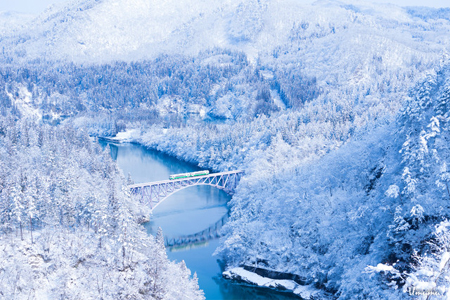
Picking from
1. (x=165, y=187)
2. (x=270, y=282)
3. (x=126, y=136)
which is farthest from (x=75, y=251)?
(x=126, y=136)

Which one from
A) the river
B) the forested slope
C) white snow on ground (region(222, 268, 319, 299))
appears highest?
the forested slope

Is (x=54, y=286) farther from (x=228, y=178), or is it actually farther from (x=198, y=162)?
(x=198, y=162)

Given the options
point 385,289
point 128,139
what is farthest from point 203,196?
point 128,139

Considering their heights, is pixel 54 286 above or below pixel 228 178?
above

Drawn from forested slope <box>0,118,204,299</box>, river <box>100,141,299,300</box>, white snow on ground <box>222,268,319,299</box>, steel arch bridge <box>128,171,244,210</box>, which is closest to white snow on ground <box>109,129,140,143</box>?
river <box>100,141,299,300</box>

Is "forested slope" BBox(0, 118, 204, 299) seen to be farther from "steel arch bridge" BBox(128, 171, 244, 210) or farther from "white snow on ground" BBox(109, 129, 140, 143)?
"white snow on ground" BBox(109, 129, 140, 143)

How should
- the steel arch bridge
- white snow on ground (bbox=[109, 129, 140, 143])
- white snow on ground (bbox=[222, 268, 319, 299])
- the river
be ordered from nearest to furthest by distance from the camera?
white snow on ground (bbox=[222, 268, 319, 299])
the river
the steel arch bridge
white snow on ground (bbox=[109, 129, 140, 143])

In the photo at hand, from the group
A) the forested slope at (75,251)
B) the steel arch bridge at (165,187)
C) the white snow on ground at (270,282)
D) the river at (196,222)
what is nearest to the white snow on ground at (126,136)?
the river at (196,222)
